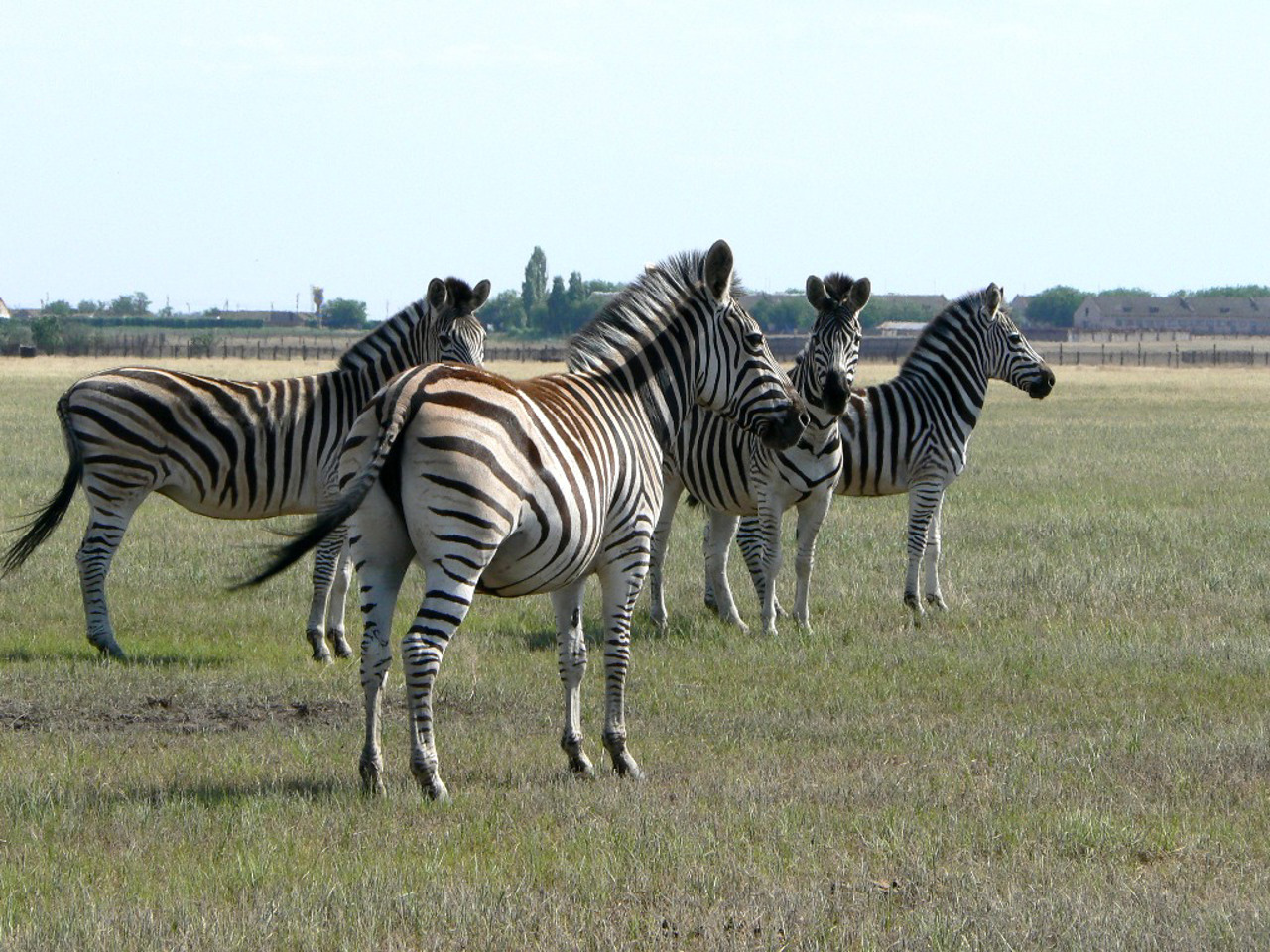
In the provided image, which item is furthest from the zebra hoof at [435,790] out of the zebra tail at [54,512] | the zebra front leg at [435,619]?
the zebra tail at [54,512]

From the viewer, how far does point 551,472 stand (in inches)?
272

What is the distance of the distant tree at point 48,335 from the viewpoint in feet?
298

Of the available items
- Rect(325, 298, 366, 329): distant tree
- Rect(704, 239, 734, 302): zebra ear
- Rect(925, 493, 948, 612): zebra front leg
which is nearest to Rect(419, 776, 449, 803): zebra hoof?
Rect(704, 239, 734, 302): zebra ear

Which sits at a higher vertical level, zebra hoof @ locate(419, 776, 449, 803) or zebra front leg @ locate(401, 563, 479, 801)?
zebra front leg @ locate(401, 563, 479, 801)

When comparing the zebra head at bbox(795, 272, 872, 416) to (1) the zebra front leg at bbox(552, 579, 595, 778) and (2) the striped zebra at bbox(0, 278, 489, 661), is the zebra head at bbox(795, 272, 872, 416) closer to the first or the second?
(2) the striped zebra at bbox(0, 278, 489, 661)

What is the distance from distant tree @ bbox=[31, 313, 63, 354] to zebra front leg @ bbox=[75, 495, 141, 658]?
8504 centimetres

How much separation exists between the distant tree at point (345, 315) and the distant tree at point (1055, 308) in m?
81.0

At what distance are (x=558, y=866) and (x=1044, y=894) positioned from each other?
186cm

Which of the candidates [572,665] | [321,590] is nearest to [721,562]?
[321,590]

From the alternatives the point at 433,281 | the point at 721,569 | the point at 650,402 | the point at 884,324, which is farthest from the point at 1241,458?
the point at 884,324

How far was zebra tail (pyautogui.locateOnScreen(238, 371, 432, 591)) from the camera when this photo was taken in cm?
651

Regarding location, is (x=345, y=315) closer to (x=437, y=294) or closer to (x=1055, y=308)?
(x=1055, y=308)

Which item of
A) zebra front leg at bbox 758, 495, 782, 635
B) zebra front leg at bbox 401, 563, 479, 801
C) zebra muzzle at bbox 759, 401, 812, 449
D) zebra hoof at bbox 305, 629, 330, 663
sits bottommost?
zebra hoof at bbox 305, 629, 330, 663

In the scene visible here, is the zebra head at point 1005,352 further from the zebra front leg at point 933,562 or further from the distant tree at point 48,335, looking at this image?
the distant tree at point 48,335
